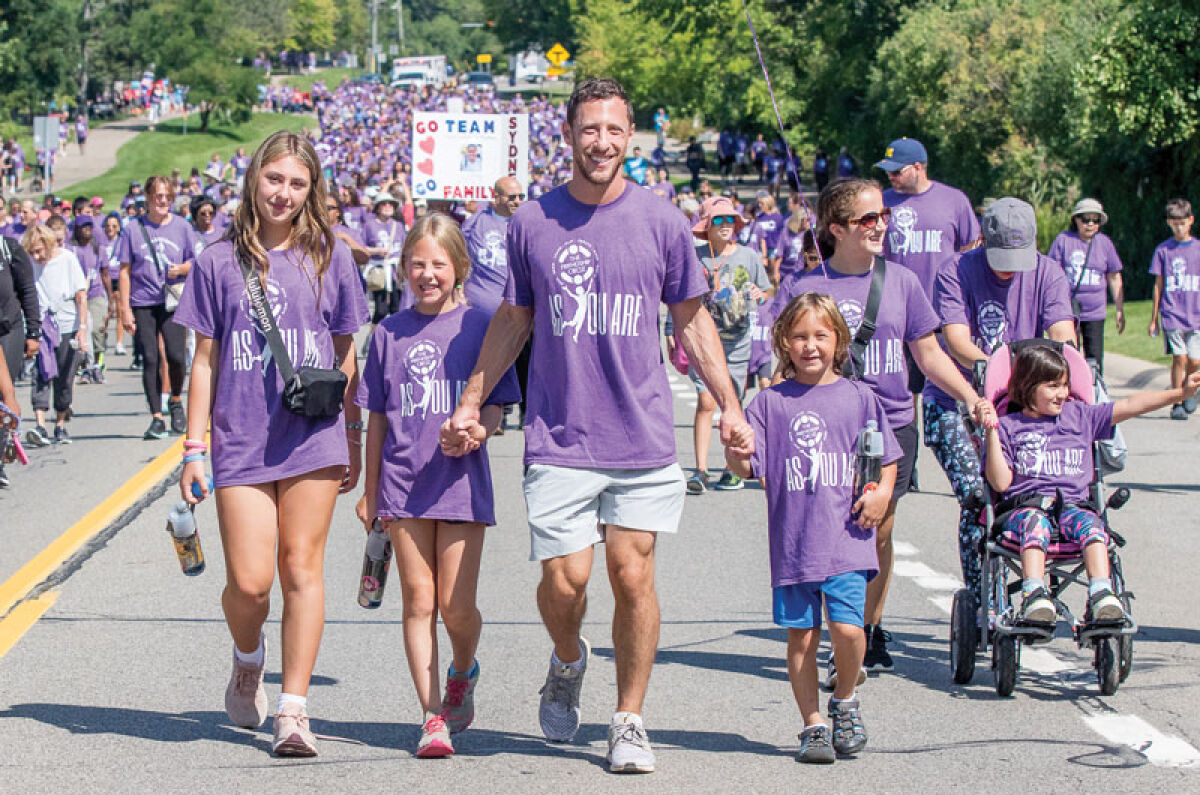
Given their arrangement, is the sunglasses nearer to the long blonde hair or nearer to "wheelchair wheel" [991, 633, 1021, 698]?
"wheelchair wheel" [991, 633, 1021, 698]

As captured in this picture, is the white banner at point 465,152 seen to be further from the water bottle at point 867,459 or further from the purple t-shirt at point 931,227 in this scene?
the water bottle at point 867,459

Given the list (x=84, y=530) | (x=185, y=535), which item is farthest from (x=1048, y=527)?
(x=84, y=530)

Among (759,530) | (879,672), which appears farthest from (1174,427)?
(879,672)

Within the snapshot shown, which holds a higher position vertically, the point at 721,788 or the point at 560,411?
the point at 560,411

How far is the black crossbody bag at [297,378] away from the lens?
6000mm

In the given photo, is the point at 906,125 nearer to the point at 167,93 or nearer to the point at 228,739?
the point at 228,739

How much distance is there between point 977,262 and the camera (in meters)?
8.23

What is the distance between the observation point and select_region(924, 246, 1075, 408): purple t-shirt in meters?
8.17

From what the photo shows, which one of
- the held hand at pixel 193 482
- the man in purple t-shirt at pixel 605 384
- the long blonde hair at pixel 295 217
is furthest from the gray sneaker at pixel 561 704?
the long blonde hair at pixel 295 217

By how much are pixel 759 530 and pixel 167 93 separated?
109m

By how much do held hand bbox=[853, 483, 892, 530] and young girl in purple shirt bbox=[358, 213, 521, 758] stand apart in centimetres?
115

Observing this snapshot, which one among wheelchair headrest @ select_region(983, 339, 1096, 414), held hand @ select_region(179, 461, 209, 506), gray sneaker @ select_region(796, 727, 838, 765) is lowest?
gray sneaker @ select_region(796, 727, 838, 765)

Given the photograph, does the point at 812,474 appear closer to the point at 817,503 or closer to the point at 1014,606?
the point at 817,503

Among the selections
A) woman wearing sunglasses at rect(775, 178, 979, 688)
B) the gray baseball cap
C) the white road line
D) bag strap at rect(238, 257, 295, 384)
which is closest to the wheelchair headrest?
woman wearing sunglasses at rect(775, 178, 979, 688)
